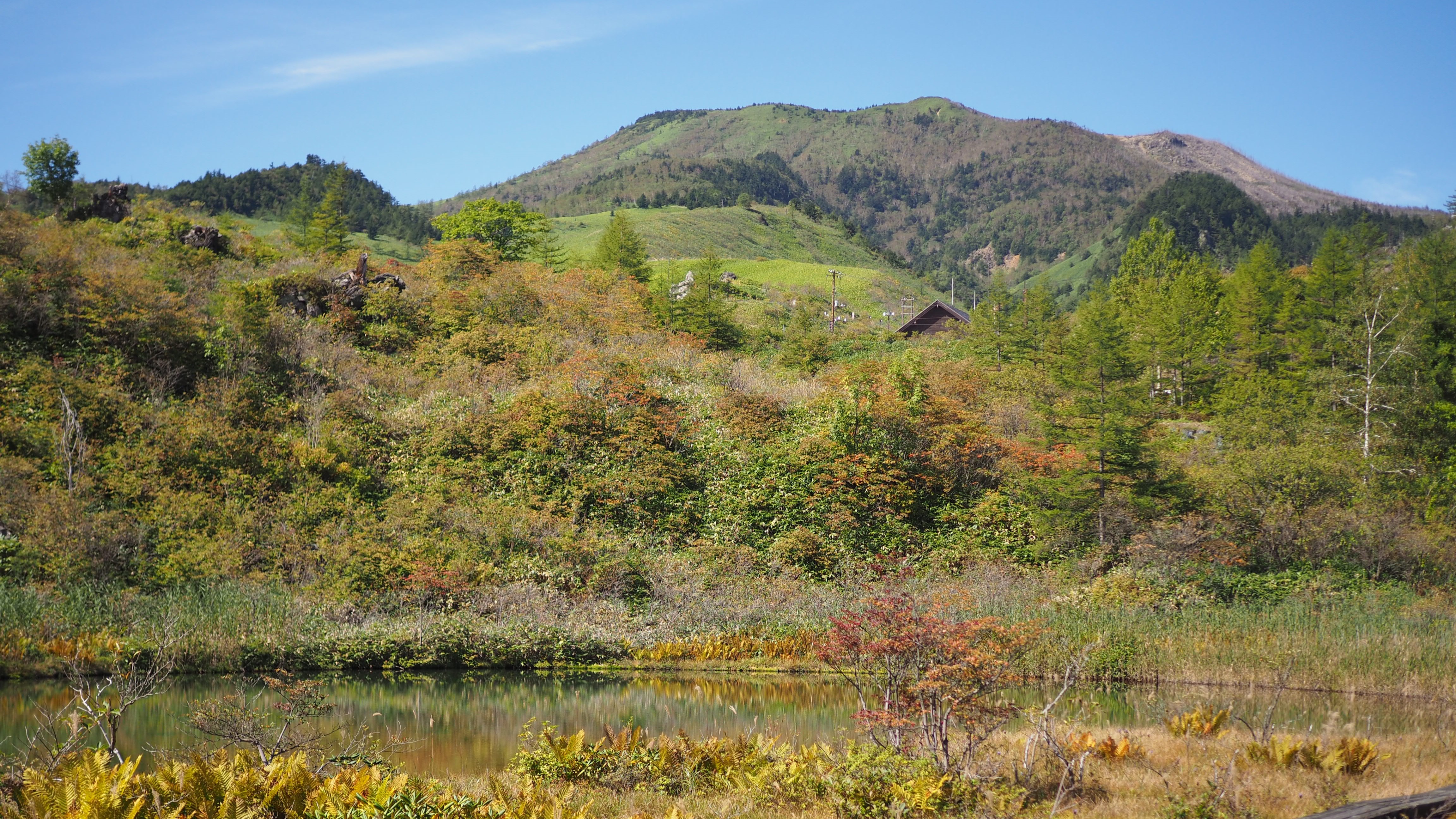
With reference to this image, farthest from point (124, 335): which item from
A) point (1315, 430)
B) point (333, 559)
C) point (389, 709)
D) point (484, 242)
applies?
point (1315, 430)

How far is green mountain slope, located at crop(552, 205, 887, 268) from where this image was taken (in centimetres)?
8450

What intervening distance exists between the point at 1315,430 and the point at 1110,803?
24.2 metres

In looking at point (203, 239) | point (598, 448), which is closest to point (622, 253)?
point (203, 239)

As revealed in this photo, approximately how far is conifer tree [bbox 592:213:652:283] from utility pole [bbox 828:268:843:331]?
35.9ft

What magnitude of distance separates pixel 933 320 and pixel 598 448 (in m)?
32.6

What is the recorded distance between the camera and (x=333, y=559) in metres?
19.2

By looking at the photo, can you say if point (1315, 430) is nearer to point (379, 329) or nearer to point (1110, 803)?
point (1110, 803)

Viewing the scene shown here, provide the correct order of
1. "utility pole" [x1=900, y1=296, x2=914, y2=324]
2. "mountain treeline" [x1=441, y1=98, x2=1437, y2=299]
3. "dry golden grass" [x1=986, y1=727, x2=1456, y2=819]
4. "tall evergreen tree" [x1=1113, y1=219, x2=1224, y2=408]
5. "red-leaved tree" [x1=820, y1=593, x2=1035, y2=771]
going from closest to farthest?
"dry golden grass" [x1=986, y1=727, x2=1456, y2=819], "red-leaved tree" [x1=820, y1=593, x2=1035, y2=771], "tall evergreen tree" [x1=1113, y1=219, x2=1224, y2=408], "utility pole" [x1=900, y1=296, x2=914, y2=324], "mountain treeline" [x1=441, y1=98, x2=1437, y2=299]

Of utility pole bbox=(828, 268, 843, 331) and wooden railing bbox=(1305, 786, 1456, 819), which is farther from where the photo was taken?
utility pole bbox=(828, 268, 843, 331)

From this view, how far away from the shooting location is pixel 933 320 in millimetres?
53562

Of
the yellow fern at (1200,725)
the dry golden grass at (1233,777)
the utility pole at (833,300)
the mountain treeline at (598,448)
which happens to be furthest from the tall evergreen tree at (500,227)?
the dry golden grass at (1233,777)

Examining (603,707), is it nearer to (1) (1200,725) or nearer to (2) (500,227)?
(1) (1200,725)

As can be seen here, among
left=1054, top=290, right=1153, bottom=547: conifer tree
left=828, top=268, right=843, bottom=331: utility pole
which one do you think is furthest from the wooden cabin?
left=1054, top=290, right=1153, bottom=547: conifer tree

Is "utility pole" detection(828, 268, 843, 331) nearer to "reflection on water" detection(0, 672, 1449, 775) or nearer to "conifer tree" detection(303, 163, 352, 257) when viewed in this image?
"conifer tree" detection(303, 163, 352, 257)
